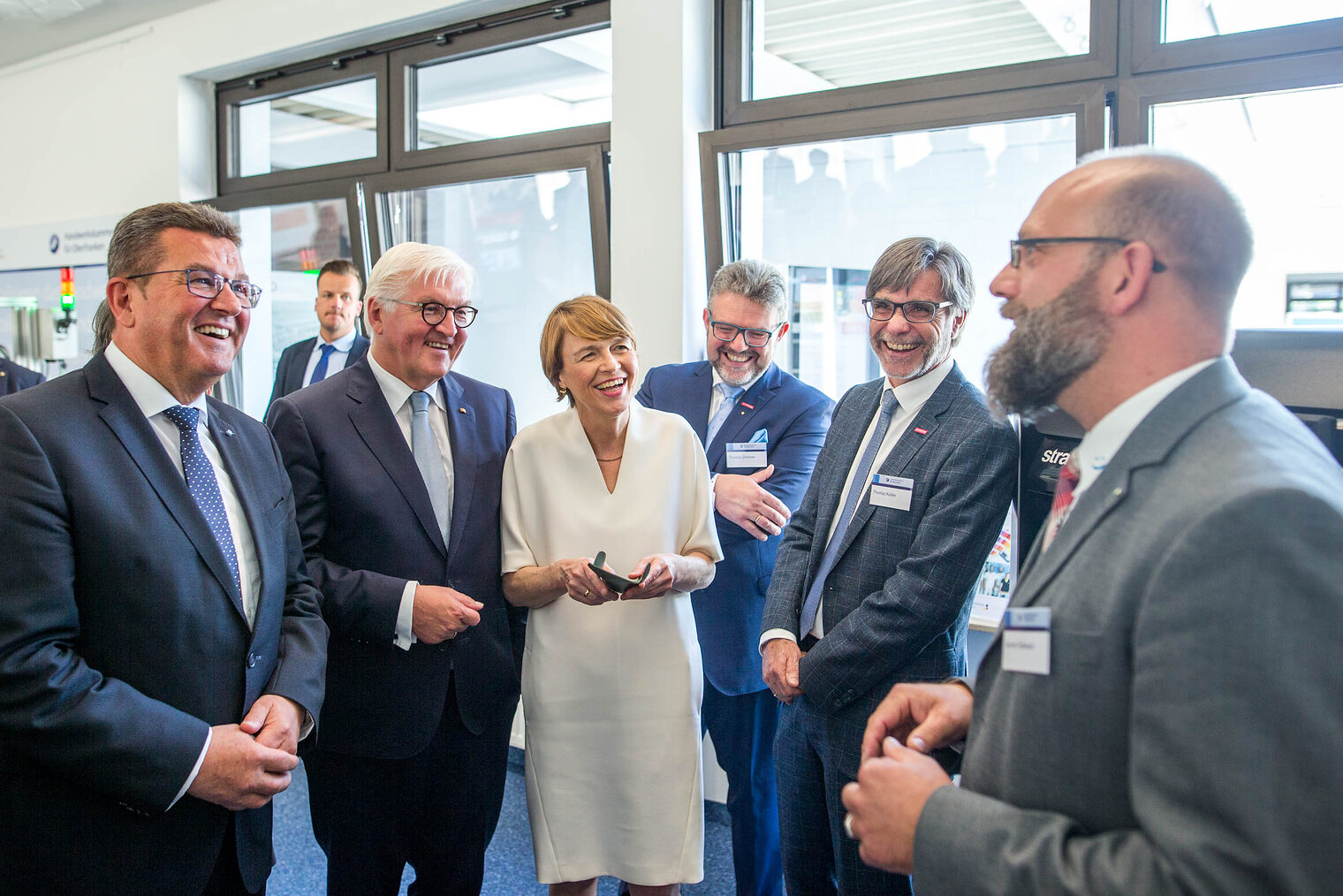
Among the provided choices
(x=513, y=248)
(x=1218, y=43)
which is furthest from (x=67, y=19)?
(x=1218, y=43)

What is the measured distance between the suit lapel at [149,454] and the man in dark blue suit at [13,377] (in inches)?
136

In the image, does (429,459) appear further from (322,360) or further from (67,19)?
(67,19)

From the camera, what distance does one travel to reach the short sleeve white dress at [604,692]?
Result: 2.06 metres

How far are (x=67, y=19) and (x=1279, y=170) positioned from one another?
6.42 m

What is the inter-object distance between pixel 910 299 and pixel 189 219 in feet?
4.94

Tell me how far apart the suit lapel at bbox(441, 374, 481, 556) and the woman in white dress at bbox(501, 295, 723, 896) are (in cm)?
10

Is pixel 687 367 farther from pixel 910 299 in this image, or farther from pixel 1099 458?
pixel 1099 458

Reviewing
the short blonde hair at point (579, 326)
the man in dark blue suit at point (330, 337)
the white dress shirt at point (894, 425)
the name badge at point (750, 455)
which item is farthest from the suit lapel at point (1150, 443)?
the man in dark blue suit at point (330, 337)

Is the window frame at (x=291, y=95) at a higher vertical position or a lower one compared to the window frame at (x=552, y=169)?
higher

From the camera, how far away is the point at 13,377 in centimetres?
437

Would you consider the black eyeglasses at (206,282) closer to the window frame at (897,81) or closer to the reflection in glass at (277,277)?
the window frame at (897,81)

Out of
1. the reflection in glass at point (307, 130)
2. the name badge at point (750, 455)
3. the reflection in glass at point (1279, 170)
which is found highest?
the reflection in glass at point (307, 130)

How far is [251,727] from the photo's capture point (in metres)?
1.58

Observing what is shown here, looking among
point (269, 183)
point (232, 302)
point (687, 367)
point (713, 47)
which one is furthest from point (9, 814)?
point (269, 183)
